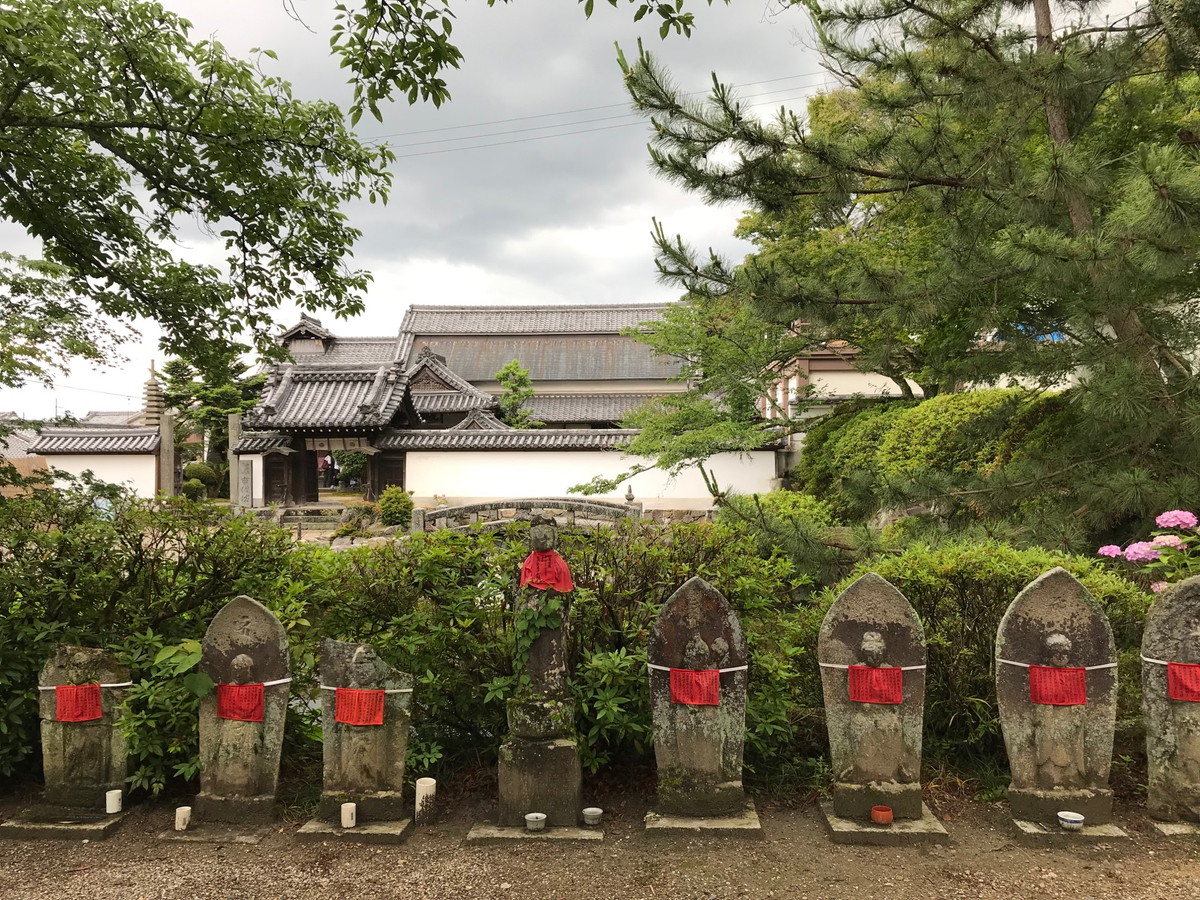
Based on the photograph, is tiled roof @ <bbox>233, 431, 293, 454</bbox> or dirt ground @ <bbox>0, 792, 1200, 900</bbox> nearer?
dirt ground @ <bbox>0, 792, 1200, 900</bbox>

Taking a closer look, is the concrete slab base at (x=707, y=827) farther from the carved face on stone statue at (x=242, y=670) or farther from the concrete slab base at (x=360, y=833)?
A: the carved face on stone statue at (x=242, y=670)

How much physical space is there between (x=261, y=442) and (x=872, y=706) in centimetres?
1875

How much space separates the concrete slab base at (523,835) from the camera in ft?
10.2

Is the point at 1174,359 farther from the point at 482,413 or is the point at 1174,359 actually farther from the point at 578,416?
the point at 578,416

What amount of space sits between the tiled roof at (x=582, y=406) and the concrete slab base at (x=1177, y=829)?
28156 mm

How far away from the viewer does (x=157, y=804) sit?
137 inches

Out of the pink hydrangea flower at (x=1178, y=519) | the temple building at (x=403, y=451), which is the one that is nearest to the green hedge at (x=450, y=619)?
the pink hydrangea flower at (x=1178, y=519)

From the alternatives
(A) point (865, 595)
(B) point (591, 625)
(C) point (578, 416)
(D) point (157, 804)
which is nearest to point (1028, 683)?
(A) point (865, 595)

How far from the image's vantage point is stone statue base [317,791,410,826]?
10.6ft

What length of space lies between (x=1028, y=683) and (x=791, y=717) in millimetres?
1115

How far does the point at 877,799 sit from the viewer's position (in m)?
3.18

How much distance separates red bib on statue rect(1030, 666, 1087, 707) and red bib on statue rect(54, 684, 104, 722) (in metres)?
4.27

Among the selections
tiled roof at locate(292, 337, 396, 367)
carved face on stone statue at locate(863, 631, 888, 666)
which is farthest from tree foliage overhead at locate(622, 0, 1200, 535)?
tiled roof at locate(292, 337, 396, 367)

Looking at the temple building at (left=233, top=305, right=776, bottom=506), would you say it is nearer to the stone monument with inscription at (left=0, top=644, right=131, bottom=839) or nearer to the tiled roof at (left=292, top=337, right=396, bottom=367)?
the stone monument with inscription at (left=0, top=644, right=131, bottom=839)
